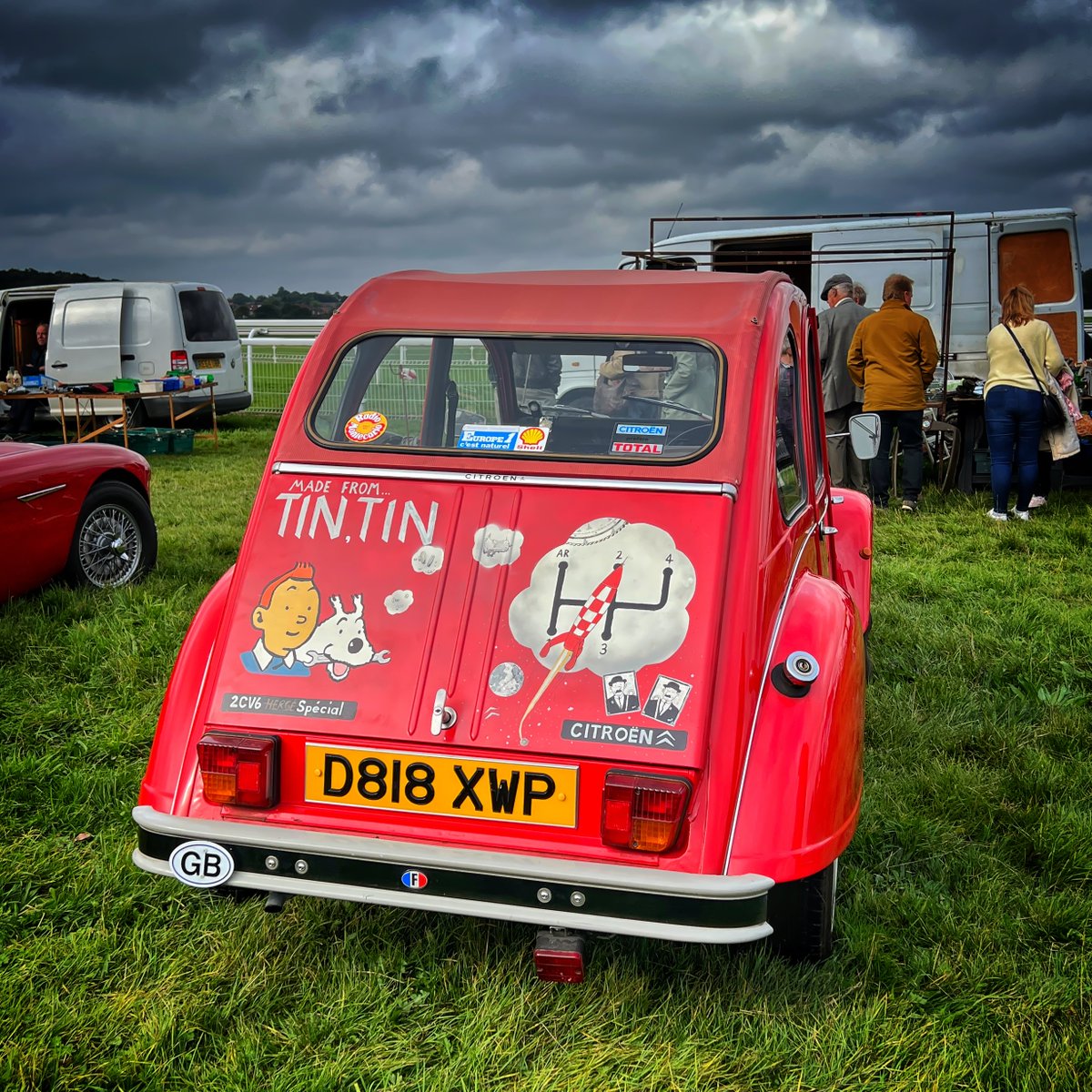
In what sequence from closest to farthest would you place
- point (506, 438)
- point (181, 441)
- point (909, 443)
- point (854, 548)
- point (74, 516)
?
1. point (506, 438)
2. point (854, 548)
3. point (74, 516)
4. point (909, 443)
5. point (181, 441)

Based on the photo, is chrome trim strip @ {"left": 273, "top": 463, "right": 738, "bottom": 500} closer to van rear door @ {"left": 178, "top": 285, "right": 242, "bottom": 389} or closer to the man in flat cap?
the man in flat cap

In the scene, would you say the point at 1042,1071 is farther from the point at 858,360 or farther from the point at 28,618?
the point at 858,360

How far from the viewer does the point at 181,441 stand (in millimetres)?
15125

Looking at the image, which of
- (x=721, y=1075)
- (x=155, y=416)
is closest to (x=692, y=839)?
(x=721, y=1075)

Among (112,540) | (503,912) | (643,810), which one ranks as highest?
(112,540)

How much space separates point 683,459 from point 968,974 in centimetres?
162

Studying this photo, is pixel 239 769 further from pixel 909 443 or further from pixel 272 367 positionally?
pixel 272 367

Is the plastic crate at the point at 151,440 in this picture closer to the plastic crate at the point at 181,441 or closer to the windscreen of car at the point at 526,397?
the plastic crate at the point at 181,441

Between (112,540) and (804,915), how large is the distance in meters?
5.44

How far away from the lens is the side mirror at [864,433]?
189 inches

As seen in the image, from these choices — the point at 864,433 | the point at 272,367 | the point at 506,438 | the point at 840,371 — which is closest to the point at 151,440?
the point at 272,367

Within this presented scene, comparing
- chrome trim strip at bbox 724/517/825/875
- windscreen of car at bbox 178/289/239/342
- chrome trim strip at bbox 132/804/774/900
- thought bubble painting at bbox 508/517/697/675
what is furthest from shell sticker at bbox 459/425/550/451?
windscreen of car at bbox 178/289/239/342

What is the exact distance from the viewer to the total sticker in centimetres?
346

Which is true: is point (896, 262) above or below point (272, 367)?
above
